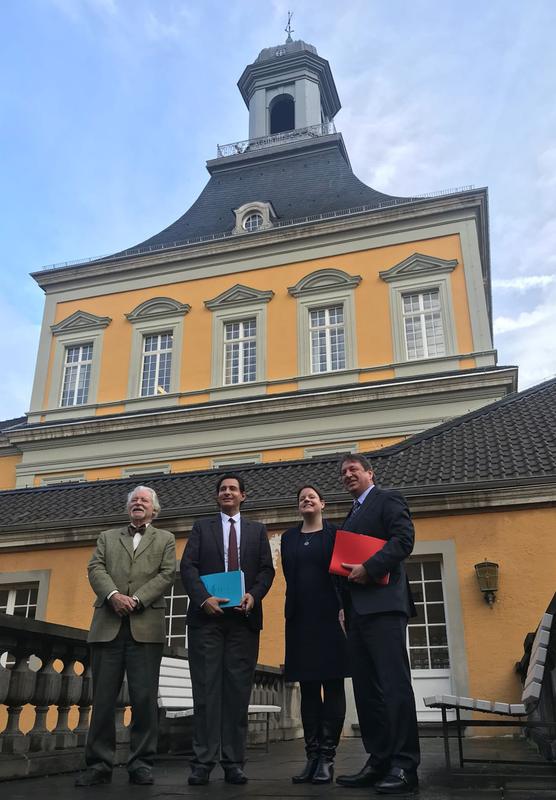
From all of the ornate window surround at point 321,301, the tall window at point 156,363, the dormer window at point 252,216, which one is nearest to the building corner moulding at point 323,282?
the ornate window surround at point 321,301

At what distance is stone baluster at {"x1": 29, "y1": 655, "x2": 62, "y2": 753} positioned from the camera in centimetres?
498

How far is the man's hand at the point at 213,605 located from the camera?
4348 mm

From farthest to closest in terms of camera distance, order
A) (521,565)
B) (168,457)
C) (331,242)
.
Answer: (331,242), (168,457), (521,565)

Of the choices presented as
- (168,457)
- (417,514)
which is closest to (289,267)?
(168,457)

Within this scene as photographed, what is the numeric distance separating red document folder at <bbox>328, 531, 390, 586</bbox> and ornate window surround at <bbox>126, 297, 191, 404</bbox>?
20548 millimetres

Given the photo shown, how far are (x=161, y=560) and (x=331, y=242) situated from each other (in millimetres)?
21061

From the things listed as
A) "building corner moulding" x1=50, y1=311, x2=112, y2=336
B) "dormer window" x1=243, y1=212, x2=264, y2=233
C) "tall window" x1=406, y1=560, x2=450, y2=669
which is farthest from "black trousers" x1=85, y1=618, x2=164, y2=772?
"dormer window" x1=243, y1=212, x2=264, y2=233

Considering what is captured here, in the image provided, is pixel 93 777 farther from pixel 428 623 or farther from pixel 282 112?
pixel 282 112

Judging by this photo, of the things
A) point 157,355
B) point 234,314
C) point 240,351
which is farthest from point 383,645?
point 157,355

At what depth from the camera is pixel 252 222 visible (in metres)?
26.8

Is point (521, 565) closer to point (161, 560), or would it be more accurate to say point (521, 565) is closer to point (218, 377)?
point (161, 560)

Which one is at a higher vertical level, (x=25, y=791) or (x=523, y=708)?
(x=523, y=708)

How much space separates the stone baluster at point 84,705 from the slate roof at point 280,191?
73.4ft

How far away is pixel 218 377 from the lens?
946 inches
